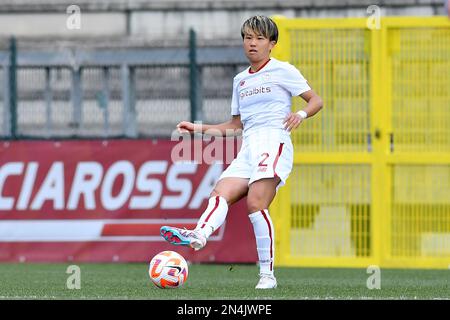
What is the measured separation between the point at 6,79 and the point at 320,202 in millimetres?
4159

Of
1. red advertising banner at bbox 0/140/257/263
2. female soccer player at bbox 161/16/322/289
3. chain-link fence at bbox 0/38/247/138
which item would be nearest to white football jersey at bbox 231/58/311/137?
female soccer player at bbox 161/16/322/289

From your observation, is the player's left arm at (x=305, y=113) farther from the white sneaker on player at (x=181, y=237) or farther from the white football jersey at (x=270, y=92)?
the white sneaker on player at (x=181, y=237)

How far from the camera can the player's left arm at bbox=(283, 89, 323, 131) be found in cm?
1003

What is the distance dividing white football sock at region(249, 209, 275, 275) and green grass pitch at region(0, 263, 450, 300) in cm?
23

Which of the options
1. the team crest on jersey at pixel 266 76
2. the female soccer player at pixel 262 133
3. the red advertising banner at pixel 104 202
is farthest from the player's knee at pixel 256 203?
the red advertising banner at pixel 104 202

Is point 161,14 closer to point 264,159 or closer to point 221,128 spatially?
point 221,128

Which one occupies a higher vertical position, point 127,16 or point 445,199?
point 127,16

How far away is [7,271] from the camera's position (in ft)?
43.5

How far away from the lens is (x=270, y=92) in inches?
412

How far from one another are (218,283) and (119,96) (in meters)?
6.79

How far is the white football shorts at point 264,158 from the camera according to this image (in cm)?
1027

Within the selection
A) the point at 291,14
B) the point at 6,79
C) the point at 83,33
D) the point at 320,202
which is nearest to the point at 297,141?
the point at 320,202
